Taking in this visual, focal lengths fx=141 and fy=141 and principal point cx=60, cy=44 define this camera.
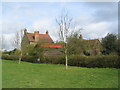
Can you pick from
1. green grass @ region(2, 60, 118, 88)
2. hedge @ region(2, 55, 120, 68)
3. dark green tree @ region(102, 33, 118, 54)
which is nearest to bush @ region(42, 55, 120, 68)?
hedge @ region(2, 55, 120, 68)

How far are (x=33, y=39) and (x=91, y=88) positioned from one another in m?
53.9

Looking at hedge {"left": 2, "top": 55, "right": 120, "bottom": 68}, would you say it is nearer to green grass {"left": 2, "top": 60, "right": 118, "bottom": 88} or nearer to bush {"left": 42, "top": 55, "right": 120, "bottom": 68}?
bush {"left": 42, "top": 55, "right": 120, "bottom": 68}

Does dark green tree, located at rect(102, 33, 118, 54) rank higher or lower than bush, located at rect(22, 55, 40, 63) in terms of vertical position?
higher

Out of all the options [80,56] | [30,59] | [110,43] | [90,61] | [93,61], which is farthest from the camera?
[110,43]

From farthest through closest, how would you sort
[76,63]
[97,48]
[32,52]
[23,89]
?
[97,48] → [32,52] → [76,63] → [23,89]

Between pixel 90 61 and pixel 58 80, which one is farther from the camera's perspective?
pixel 90 61

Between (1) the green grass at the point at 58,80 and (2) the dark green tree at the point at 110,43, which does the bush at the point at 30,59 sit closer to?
(2) the dark green tree at the point at 110,43

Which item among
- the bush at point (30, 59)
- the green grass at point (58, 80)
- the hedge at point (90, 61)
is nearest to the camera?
the green grass at point (58, 80)

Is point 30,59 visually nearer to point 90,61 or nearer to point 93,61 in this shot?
point 90,61

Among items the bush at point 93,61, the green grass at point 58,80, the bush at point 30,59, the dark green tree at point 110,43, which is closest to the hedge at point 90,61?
the bush at point 93,61

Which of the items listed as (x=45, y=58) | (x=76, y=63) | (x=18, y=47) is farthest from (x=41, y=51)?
(x=76, y=63)

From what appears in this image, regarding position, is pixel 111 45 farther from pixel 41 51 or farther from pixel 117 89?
pixel 117 89

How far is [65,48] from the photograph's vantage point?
17.3 meters

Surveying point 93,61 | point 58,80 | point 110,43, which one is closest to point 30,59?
point 93,61
